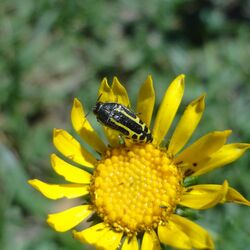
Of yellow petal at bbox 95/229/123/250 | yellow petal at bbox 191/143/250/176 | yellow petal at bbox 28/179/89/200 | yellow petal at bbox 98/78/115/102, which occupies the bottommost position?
yellow petal at bbox 95/229/123/250

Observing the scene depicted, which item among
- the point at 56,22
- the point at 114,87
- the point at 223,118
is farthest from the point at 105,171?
the point at 56,22

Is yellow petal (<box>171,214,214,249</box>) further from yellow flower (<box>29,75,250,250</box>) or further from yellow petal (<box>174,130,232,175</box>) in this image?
yellow petal (<box>174,130,232,175</box>)

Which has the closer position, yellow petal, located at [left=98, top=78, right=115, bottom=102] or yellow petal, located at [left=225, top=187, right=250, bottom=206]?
yellow petal, located at [left=225, top=187, right=250, bottom=206]

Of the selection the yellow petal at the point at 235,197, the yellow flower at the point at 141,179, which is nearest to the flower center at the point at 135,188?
the yellow flower at the point at 141,179

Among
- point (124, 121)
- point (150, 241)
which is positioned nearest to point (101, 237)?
point (150, 241)

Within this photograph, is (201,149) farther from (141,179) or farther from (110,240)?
(110,240)

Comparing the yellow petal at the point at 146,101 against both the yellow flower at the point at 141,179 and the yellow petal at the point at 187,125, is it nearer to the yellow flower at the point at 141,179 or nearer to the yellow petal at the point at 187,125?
the yellow flower at the point at 141,179

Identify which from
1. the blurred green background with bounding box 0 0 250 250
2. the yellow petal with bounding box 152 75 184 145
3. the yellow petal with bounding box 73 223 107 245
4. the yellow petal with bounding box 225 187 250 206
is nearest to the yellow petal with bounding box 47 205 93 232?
the yellow petal with bounding box 73 223 107 245
